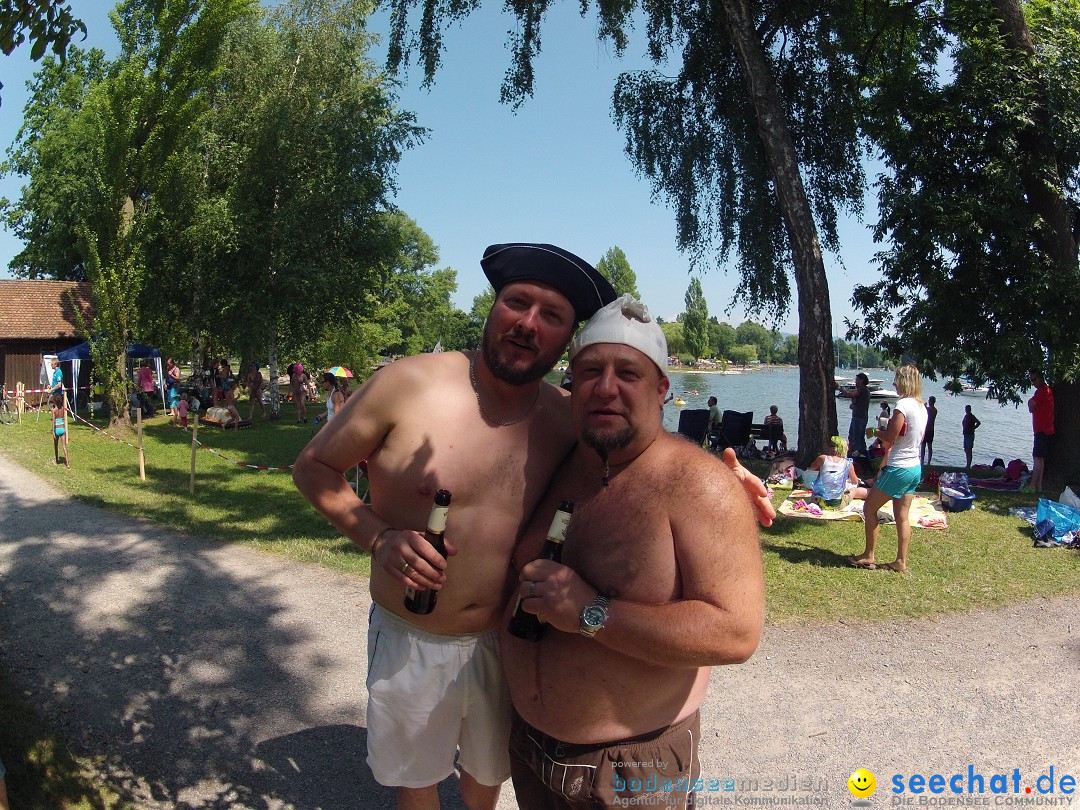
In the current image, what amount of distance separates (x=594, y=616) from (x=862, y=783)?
2.60m

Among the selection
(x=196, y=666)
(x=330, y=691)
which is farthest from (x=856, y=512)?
(x=196, y=666)

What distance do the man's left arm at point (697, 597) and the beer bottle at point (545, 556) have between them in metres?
0.09

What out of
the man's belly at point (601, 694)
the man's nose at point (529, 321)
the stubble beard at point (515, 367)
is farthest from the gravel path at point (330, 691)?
the man's nose at point (529, 321)

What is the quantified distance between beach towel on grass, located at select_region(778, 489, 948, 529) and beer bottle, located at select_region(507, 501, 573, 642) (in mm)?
7787

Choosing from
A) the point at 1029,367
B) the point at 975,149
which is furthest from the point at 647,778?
the point at 975,149

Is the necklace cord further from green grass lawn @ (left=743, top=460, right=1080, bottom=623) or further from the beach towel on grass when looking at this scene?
the beach towel on grass

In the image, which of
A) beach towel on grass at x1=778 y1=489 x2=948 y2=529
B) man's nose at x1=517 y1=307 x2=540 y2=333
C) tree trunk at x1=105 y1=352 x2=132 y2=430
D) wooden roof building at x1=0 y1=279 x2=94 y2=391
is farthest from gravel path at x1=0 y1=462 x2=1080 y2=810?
wooden roof building at x1=0 y1=279 x2=94 y2=391

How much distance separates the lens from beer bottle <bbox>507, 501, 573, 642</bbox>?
1.81 meters

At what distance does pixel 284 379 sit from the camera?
1754 inches

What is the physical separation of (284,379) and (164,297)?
76.7 feet

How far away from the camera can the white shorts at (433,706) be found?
224 cm

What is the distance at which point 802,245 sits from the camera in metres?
11.9

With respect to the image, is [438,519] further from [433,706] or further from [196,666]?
[196,666]

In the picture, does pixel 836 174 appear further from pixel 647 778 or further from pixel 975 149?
pixel 647 778
